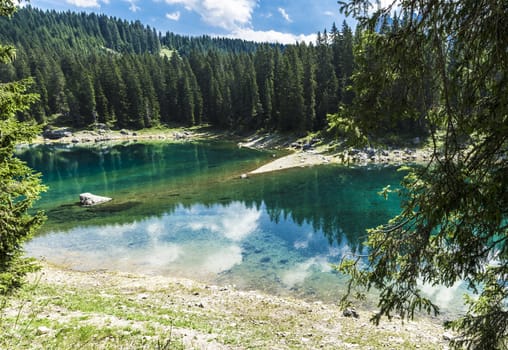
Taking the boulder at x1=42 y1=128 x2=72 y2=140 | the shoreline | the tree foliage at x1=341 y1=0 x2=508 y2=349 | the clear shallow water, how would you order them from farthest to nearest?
the boulder at x1=42 y1=128 x2=72 y2=140 < the clear shallow water < the shoreline < the tree foliage at x1=341 y1=0 x2=508 y2=349

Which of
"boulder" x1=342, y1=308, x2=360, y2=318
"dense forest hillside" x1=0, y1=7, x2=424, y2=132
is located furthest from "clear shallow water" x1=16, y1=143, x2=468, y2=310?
"dense forest hillside" x1=0, y1=7, x2=424, y2=132

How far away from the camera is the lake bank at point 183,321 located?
348 inches

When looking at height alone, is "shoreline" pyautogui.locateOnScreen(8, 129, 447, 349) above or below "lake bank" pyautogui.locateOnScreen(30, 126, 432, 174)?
below

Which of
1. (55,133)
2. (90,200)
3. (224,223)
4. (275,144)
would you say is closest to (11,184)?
(224,223)

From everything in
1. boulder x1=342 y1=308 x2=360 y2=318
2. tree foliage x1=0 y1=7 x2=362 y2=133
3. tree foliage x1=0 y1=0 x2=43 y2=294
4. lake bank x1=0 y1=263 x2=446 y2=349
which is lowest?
boulder x1=342 y1=308 x2=360 y2=318

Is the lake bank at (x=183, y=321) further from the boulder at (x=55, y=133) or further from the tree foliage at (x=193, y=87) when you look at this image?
the boulder at (x=55, y=133)

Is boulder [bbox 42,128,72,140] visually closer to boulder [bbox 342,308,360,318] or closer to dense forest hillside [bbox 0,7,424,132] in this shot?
dense forest hillside [bbox 0,7,424,132]

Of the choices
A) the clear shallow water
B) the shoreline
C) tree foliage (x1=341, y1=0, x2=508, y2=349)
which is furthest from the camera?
the clear shallow water

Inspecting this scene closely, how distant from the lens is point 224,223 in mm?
27672

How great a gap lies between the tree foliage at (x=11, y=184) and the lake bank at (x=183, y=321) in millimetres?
730

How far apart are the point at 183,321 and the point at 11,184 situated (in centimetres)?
704

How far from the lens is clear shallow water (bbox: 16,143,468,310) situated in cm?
1936

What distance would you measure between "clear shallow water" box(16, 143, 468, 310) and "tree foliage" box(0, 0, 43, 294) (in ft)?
30.0

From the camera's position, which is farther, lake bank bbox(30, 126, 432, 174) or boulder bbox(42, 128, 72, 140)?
boulder bbox(42, 128, 72, 140)
